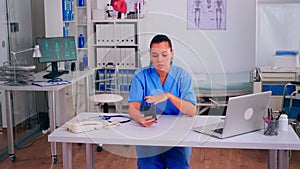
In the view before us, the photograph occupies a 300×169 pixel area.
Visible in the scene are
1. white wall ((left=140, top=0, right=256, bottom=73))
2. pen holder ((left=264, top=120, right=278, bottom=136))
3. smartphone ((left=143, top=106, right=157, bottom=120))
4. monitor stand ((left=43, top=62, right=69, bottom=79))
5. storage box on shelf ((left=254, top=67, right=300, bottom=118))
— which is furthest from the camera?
white wall ((left=140, top=0, right=256, bottom=73))

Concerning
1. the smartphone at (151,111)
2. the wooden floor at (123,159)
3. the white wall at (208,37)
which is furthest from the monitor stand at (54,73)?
the smartphone at (151,111)

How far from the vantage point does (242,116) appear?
2154 millimetres

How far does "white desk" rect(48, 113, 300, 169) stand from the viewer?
2076 mm

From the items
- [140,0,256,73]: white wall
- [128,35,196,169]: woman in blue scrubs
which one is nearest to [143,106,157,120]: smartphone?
[128,35,196,169]: woman in blue scrubs

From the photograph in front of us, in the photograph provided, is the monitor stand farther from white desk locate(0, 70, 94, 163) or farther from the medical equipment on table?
the medical equipment on table

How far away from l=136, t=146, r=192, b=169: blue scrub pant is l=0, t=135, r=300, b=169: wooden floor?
98cm

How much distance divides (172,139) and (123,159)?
166cm

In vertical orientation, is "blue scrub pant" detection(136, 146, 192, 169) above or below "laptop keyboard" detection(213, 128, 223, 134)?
below

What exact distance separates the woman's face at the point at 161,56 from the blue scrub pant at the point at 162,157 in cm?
49

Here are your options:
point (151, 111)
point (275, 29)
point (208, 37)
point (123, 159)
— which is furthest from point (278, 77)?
point (151, 111)

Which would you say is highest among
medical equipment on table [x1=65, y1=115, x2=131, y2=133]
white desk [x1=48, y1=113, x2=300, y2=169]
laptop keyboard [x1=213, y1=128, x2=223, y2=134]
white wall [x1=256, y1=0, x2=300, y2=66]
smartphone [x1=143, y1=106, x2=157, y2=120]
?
white wall [x1=256, y1=0, x2=300, y2=66]

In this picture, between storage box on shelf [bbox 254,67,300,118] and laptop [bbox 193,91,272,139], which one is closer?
laptop [bbox 193,91,272,139]

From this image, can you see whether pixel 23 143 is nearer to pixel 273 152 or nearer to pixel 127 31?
pixel 127 31

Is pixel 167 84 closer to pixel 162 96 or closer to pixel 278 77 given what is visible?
pixel 162 96
